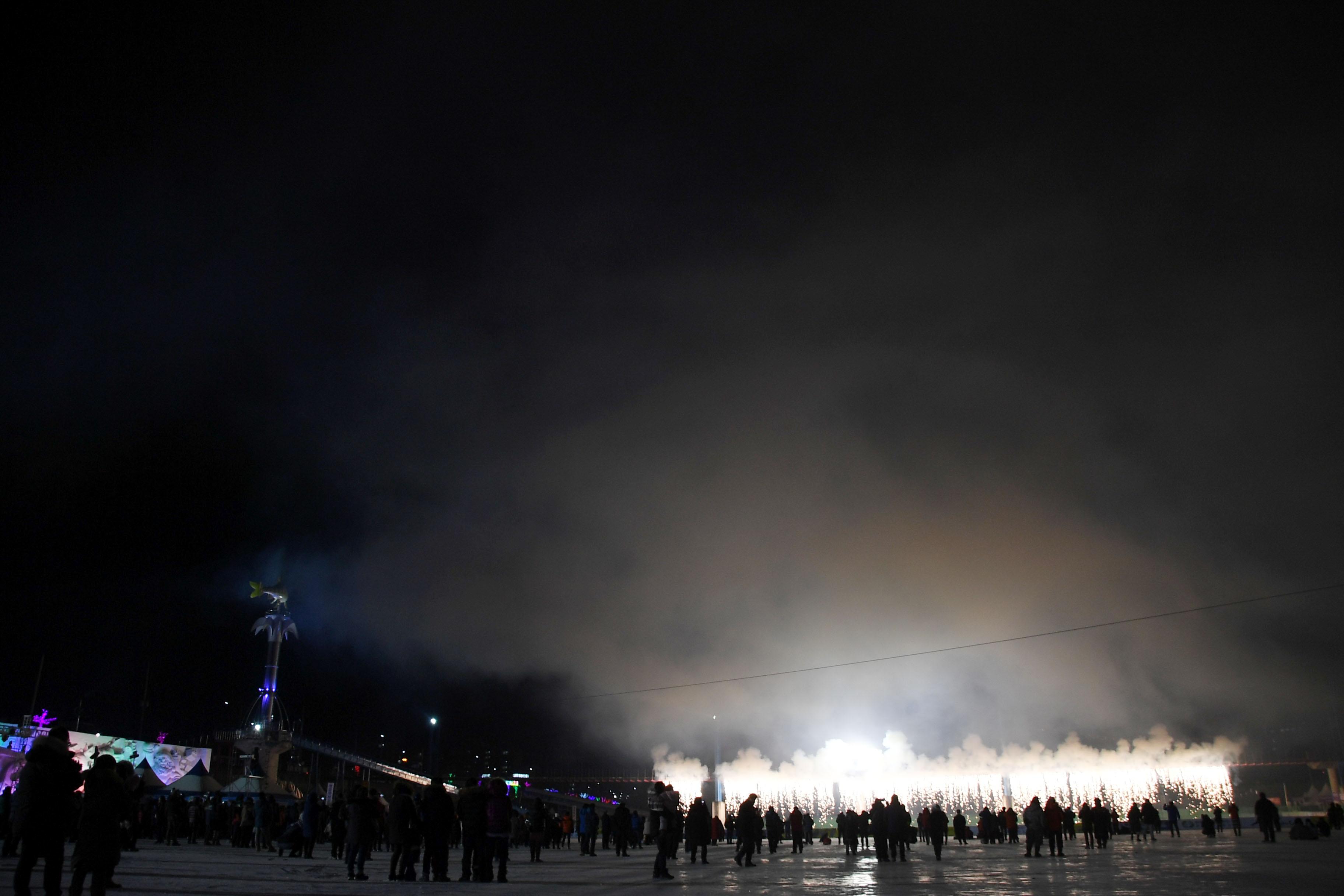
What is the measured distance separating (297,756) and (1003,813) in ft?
286

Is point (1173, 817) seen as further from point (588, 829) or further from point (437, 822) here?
point (437, 822)

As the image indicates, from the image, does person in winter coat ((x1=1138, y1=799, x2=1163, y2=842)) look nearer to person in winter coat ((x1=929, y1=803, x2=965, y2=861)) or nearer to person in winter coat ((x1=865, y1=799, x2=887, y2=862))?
person in winter coat ((x1=929, y1=803, x2=965, y2=861))

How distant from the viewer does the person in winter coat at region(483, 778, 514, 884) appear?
12172 millimetres

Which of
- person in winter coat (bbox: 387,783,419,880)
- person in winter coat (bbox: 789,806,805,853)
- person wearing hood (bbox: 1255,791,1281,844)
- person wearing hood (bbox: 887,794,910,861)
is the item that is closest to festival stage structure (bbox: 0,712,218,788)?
person in winter coat (bbox: 789,806,805,853)

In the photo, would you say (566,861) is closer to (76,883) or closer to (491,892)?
(491,892)

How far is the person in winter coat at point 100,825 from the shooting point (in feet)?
23.8

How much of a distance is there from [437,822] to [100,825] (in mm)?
5444

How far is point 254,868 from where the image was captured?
13859 mm

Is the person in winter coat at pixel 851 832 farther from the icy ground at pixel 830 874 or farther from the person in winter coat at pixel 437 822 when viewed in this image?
the person in winter coat at pixel 437 822

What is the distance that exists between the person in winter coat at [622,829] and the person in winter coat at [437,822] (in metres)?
12.5

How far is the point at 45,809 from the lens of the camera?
23.3 feet

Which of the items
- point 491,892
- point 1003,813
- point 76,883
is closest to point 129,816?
A: point 76,883

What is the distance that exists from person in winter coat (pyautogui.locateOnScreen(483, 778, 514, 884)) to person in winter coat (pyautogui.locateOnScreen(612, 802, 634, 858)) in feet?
40.7

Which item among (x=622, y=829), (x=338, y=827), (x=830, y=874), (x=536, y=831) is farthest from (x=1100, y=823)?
(x=338, y=827)
